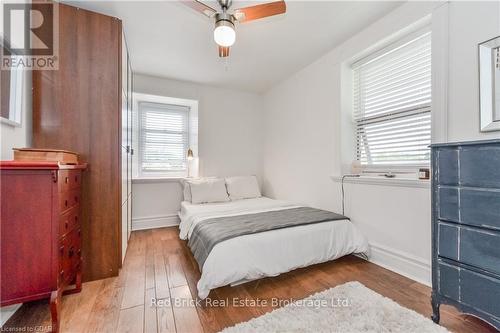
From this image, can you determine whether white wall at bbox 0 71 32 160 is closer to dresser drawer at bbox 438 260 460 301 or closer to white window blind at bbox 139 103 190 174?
white window blind at bbox 139 103 190 174

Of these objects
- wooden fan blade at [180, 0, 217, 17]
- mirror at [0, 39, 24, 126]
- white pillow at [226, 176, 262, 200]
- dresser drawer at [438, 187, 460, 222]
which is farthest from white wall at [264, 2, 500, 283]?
mirror at [0, 39, 24, 126]

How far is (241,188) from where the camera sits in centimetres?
370

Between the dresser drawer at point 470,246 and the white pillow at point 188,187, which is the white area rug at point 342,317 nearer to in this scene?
the dresser drawer at point 470,246

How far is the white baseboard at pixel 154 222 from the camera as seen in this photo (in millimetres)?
3406

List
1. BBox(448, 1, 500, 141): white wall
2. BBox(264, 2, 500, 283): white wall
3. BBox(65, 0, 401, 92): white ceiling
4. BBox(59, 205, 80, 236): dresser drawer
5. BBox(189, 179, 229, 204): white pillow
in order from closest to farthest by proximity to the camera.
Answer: BBox(59, 205, 80, 236): dresser drawer
BBox(448, 1, 500, 141): white wall
BBox(264, 2, 500, 283): white wall
BBox(65, 0, 401, 92): white ceiling
BBox(189, 179, 229, 204): white pillow

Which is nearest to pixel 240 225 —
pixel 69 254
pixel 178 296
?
pixel 178 296

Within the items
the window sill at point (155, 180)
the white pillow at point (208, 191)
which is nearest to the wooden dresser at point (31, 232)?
the white pillow at point (208, 191)

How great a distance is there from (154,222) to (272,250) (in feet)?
7.86

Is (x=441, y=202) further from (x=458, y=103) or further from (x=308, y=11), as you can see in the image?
(x=308, y=11)

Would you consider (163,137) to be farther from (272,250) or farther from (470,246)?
(470,246)

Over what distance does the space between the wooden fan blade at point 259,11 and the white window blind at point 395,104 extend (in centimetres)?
137

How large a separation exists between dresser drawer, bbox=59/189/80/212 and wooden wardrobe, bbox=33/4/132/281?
21cm

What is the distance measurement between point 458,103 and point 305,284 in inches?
73.9

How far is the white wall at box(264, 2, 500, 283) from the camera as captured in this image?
1.64 m
